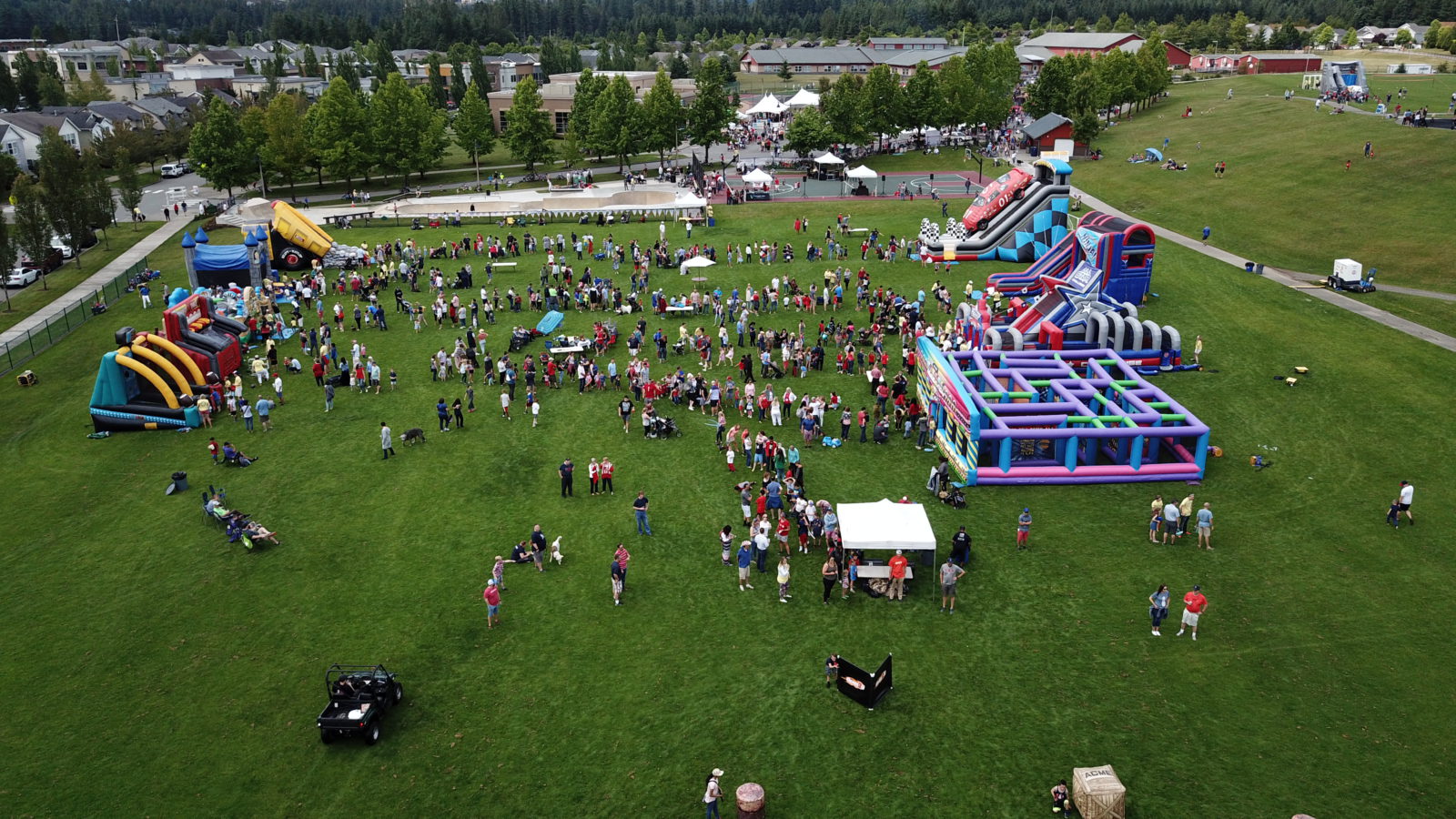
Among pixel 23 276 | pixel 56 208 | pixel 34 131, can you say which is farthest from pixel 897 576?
pixel 34 131

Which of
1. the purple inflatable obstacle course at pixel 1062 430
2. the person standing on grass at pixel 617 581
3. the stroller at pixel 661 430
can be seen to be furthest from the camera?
the stroller at pixel 661 430

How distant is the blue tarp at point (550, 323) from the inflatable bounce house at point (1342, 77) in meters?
66.8

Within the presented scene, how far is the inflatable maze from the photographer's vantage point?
2911cm

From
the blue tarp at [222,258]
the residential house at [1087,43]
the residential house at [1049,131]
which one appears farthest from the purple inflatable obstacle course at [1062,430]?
the residential house at [1087,43]

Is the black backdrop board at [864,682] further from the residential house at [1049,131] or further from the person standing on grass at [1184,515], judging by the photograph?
the residential house at [1049,131]

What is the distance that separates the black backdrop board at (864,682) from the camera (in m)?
16.4

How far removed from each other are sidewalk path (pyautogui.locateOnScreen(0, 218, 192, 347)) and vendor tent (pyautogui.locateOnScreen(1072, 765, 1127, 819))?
41.5 m

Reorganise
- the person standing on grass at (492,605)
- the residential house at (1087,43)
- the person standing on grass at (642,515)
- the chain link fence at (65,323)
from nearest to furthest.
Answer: the person standing on grass at (492,605) < the person standing on grass at (642,515) < the chain link fence at (65,323) < the residential house at (1087,43)

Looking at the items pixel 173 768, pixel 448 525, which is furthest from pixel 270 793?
pixel 448 525

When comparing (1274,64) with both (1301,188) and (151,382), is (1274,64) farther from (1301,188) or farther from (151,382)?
(151,382)

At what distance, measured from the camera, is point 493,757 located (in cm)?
1566

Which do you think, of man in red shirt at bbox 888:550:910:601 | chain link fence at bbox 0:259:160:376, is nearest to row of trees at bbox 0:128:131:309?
chain link fence at bbox 0:259:160:376

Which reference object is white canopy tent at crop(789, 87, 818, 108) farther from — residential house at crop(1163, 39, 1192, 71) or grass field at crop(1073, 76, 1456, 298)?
residential house at crop(1163, 39, 1192, 71)

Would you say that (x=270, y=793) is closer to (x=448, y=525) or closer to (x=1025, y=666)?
(x=448, y=525)
